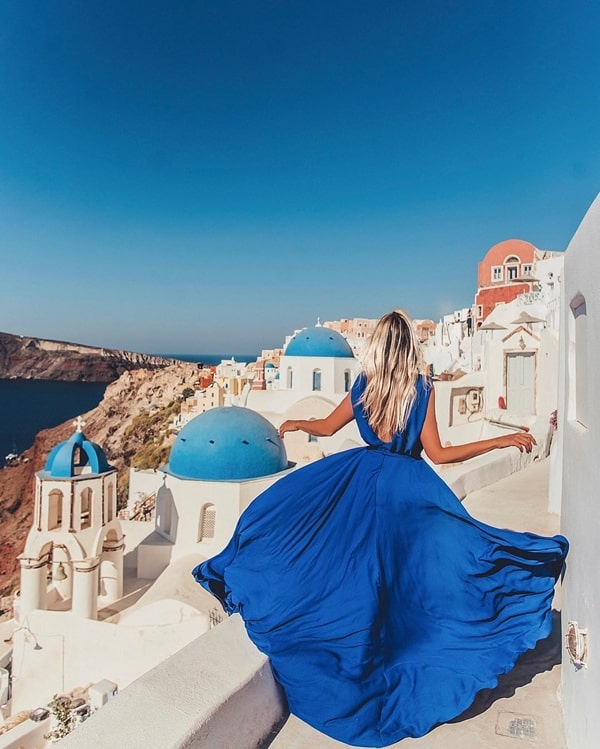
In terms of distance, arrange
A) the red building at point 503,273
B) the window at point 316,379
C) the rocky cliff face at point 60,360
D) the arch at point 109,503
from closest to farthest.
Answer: the arch at point 109,503 < the window at point 316,379 < the red building at point 503,273 < the rocky cliff face at point 60,360

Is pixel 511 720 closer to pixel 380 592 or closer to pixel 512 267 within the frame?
pixel 380 592

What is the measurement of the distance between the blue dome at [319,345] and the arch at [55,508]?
1131 centimetres

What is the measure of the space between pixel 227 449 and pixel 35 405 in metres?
91.4

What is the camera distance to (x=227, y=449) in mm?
11070

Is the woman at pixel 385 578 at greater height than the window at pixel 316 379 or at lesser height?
lesser

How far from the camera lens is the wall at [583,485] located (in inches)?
58.1

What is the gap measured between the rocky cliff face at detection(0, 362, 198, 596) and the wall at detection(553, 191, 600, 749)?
19.3 meters

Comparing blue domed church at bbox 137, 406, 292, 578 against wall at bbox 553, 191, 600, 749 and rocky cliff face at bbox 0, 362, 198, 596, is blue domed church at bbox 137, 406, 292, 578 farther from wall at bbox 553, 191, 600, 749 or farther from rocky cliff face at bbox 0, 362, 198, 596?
rocky cliff face at bbox 0, 362, 198, 596

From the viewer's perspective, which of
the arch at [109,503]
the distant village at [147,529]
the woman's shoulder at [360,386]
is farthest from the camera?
the arch at [109,503]

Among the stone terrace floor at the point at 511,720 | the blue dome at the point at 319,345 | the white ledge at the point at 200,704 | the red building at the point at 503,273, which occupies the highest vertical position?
the red building at the point at 503,273

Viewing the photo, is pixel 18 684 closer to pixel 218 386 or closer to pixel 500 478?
pixel 500 478

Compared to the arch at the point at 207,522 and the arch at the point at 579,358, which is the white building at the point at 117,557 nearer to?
the arch at the point at 207,522

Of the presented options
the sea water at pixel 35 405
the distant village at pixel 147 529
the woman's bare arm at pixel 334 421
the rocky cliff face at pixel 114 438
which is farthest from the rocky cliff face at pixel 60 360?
the woman's bare arm at pixel 334 421

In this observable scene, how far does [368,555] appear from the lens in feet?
6.65
